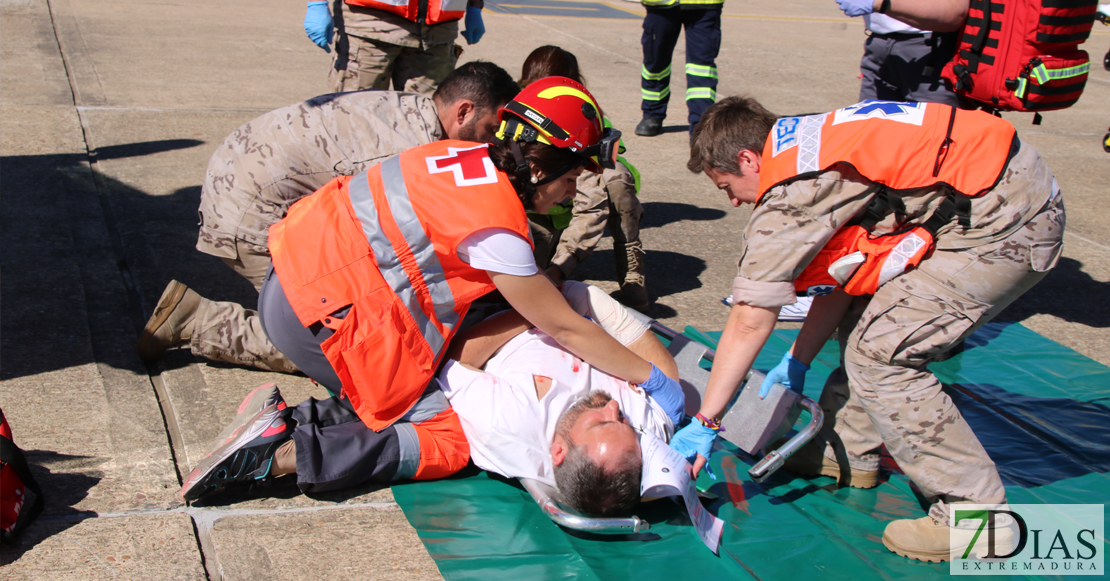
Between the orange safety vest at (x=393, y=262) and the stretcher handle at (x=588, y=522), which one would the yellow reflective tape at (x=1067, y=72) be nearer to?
the orange safety vest at (x=393, y=262)

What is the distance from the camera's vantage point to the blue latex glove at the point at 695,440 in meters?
2.52

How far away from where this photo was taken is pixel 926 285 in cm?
246

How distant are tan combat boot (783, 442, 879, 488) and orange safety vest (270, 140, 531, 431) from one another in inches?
51.8

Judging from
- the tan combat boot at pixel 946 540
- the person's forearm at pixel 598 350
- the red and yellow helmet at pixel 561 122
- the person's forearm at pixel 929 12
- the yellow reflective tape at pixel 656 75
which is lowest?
the tan combat boot at pixel 946 540

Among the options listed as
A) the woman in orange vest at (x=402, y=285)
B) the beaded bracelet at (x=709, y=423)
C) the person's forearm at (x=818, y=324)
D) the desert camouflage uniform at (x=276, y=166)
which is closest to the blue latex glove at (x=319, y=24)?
the desert camouflage uniform at (x=276, y=166)

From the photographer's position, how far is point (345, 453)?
254 centimetres

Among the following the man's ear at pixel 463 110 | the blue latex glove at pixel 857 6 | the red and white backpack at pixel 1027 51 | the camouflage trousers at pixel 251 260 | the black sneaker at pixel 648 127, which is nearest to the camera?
the man's ear at pixel 463 110

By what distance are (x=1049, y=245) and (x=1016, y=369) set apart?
1.50 metres

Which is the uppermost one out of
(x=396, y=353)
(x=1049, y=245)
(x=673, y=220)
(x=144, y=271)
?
(x=1049, y=245)

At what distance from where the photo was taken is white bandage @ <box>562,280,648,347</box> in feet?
10.1

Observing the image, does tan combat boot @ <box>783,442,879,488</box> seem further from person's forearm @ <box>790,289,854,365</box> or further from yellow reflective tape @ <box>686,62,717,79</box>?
yellow reflective tape @ <box>686,62,717,79</box>

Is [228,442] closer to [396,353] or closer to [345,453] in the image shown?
[345,453]

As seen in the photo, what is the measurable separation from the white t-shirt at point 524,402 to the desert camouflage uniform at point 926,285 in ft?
1.94

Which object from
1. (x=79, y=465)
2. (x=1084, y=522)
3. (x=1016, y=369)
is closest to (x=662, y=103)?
(x=1016, y=369)
